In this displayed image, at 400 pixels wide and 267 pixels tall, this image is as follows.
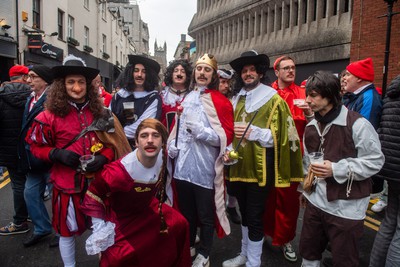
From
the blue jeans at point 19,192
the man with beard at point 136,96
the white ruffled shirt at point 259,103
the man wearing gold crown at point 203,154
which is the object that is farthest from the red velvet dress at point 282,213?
the blue jeans at point 19,192

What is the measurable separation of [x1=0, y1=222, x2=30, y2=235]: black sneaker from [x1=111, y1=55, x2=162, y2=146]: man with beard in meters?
1.93

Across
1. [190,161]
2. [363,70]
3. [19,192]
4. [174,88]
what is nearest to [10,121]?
[19,192]

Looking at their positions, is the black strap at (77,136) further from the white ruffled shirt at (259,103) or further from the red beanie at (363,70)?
the red beanie at (363,70)

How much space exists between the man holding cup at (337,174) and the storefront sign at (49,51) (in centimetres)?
1507

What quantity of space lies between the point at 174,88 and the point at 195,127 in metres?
0.92

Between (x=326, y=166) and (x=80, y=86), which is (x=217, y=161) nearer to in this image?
(x=326, y=166)

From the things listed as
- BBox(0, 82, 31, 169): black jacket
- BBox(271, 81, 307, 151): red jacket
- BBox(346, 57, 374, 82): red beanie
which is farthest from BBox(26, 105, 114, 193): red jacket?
BBox(346, 57, 374, 82): red beanie

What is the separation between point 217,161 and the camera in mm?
3168

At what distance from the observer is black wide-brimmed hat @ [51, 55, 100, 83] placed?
2.76m

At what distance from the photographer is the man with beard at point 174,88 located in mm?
3648

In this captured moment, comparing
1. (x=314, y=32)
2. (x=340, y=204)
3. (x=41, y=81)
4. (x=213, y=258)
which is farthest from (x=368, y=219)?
(x=314, y=32)

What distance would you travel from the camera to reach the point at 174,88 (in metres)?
3.79

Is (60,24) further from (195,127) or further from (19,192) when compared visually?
(195,127)

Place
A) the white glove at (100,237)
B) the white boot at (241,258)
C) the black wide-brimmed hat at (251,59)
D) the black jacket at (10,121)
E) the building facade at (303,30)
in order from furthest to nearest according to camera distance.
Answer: the building facade at (303,30) → the black jacket at (10,121) → the white boot at (241,258) → the black wide-brimmed hat at (251,59) → the white glove at (100,237)
